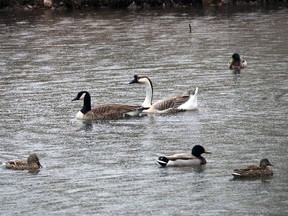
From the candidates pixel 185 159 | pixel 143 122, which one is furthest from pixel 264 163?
pixel 143 122

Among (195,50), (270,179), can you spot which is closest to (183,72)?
(195,50)

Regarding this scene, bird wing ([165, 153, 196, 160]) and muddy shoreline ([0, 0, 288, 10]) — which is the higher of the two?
bird wing ([165, 153, 196, 160])

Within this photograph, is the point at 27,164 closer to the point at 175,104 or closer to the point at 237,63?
the point at 175,104

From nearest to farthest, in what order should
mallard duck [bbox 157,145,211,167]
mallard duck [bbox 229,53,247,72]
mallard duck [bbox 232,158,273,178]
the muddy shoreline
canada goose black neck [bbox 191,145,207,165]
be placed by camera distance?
mallard duck [bbox 232,158,273,178]
mallard duck [bbox 157,145,211,167]
canada goose black neck [bbox 191,145,207,165]
mallard duck [bbox 229,53,247,72]
the muddy shoreline

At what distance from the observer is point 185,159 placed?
19.8 m

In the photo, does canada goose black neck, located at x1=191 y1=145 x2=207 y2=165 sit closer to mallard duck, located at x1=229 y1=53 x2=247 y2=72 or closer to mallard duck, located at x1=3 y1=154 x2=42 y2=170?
mallard duck, located at x1=3 y1=154 x2=42 y2=170

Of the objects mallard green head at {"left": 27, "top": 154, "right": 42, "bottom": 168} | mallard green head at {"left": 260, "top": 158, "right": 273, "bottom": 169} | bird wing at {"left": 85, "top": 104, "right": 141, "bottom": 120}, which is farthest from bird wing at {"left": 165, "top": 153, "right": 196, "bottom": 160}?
bird wing at {"left": 85, "top": 104, "right": 141, "bottom": 120}

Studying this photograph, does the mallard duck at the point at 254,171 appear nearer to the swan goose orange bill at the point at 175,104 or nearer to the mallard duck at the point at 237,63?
the swan goose orange bill at the point at 175,104

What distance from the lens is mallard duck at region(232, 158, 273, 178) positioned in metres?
18.6

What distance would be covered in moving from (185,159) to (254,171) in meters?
1.63

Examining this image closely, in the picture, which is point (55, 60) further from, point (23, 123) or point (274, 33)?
point (23, 123)

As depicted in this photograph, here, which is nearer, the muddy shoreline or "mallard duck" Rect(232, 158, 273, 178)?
"mallard duck" Rect(232, 158, 273, 178)

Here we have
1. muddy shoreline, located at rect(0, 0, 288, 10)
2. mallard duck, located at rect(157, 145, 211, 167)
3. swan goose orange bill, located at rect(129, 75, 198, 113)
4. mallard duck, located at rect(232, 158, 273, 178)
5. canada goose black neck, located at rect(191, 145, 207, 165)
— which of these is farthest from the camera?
muddy shoreline, located at rect(0, 0, 288, 10)

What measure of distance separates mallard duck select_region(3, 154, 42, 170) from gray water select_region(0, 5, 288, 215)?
121mm
